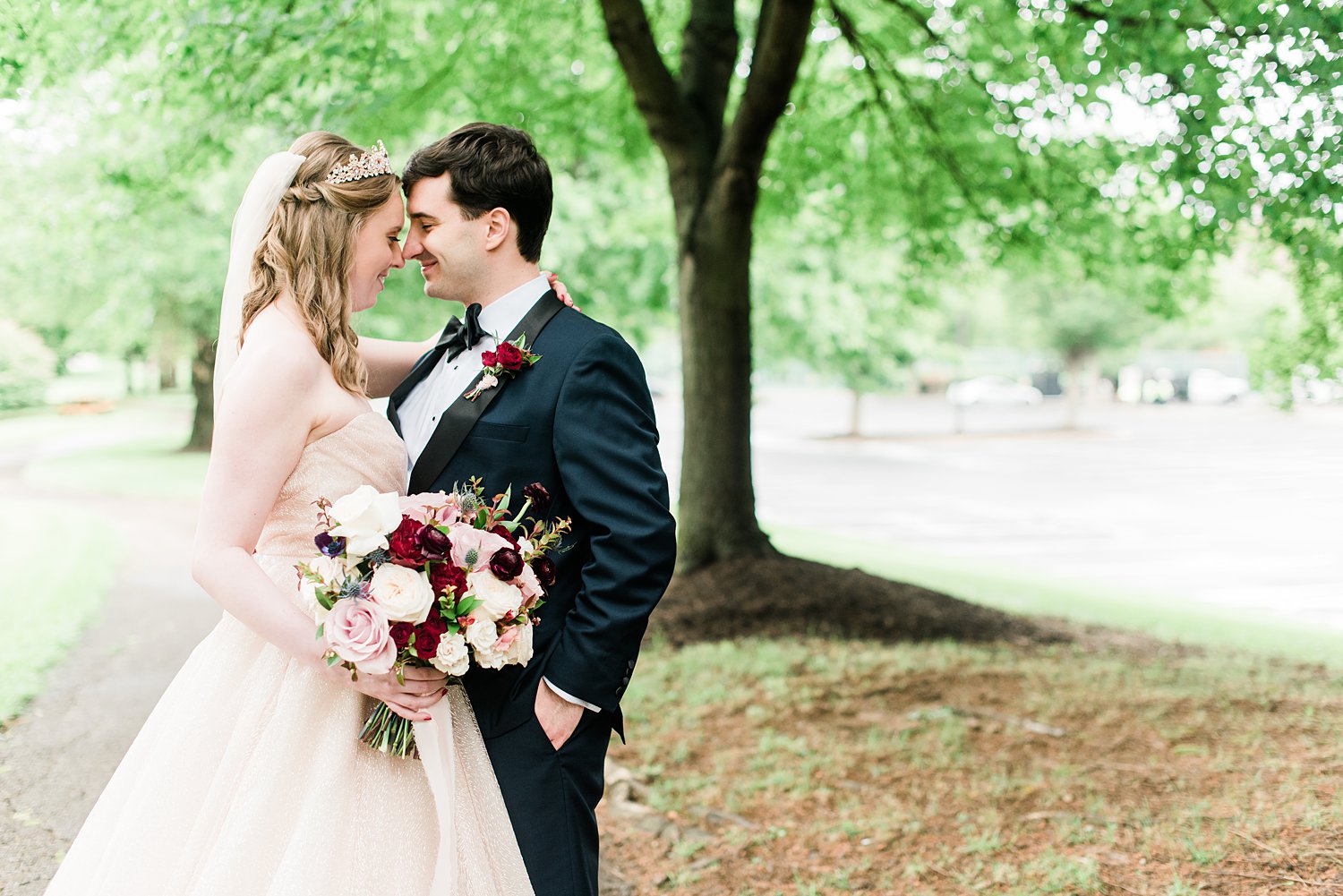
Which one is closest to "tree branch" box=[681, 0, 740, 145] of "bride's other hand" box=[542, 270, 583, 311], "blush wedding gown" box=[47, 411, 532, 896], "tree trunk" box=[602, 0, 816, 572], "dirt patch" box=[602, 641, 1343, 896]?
"tree trunk" box=[602, 0, 816, 572]

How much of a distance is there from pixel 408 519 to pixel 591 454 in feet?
1.57

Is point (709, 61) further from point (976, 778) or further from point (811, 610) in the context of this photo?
point (976, 778)

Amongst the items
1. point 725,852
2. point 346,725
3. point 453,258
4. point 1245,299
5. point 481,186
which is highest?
point 1245,299

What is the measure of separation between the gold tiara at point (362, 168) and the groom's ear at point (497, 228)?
11.6 inches

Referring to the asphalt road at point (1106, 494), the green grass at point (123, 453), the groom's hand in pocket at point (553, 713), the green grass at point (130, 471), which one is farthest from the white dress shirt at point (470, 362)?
the green grass at point (130, 471)

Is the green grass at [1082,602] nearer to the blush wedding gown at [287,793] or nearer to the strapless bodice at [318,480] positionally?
the blush wedding gown at [287,793]

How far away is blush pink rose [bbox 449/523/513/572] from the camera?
2340 mm

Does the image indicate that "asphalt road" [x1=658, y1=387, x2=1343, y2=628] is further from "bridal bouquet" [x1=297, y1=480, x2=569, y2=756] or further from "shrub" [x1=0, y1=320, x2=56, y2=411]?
"bridal bouquet" [x1=297, y1=480, x2=569, y2=756]

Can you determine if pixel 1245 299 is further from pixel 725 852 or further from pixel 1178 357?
pixel 725 852

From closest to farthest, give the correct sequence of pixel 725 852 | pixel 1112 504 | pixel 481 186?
pixel 481 186, pixel 725 852, pixel 1112 504

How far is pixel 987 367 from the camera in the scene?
63719mm

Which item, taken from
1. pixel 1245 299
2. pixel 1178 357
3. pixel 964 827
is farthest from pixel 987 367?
pixel 964 827

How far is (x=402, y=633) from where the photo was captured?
2.32 m

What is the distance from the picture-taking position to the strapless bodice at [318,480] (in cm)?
261
